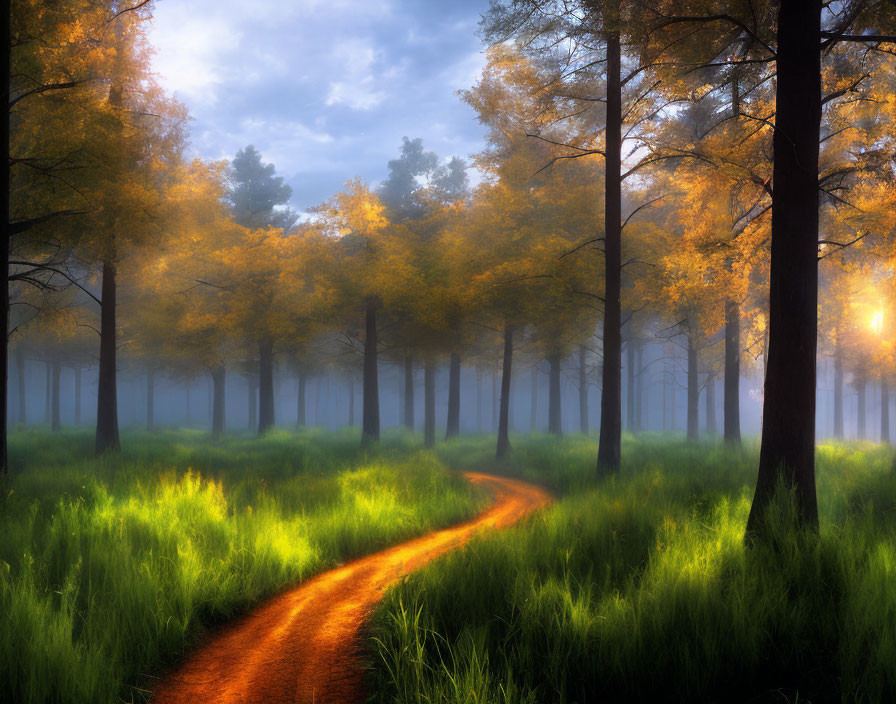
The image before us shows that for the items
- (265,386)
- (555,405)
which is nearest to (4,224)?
(265,386)

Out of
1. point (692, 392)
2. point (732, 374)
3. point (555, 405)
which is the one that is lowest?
point (555, 405)

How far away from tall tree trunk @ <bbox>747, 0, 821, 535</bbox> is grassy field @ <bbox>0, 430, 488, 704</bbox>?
5090 mm

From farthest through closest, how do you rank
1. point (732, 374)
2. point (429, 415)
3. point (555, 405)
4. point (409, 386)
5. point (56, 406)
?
point (56, 406)
point (409, 386)
point (555, 405)
point (429, 415)
point (732, 374)

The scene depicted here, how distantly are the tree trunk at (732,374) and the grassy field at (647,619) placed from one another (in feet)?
41.4

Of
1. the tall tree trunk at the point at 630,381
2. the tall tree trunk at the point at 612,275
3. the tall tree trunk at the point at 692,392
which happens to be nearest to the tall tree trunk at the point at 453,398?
the tall tree trunk at the point at 630,381

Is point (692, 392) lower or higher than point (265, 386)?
lower

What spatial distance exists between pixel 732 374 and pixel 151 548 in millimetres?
18512

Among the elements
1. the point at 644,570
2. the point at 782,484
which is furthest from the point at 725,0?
the point at 644,570

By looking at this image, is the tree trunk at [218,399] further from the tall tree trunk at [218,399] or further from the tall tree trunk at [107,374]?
the tall tree trunk at [107,374]

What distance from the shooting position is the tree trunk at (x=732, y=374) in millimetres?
17625

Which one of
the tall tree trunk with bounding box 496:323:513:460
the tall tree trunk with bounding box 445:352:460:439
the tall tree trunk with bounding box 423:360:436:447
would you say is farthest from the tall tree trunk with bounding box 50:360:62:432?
the tall tree trunk with bounding box 496:323:513:460

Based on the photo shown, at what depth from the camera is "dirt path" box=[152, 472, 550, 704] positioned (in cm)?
351

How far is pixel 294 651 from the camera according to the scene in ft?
13.5

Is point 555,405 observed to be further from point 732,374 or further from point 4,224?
point 4,224
